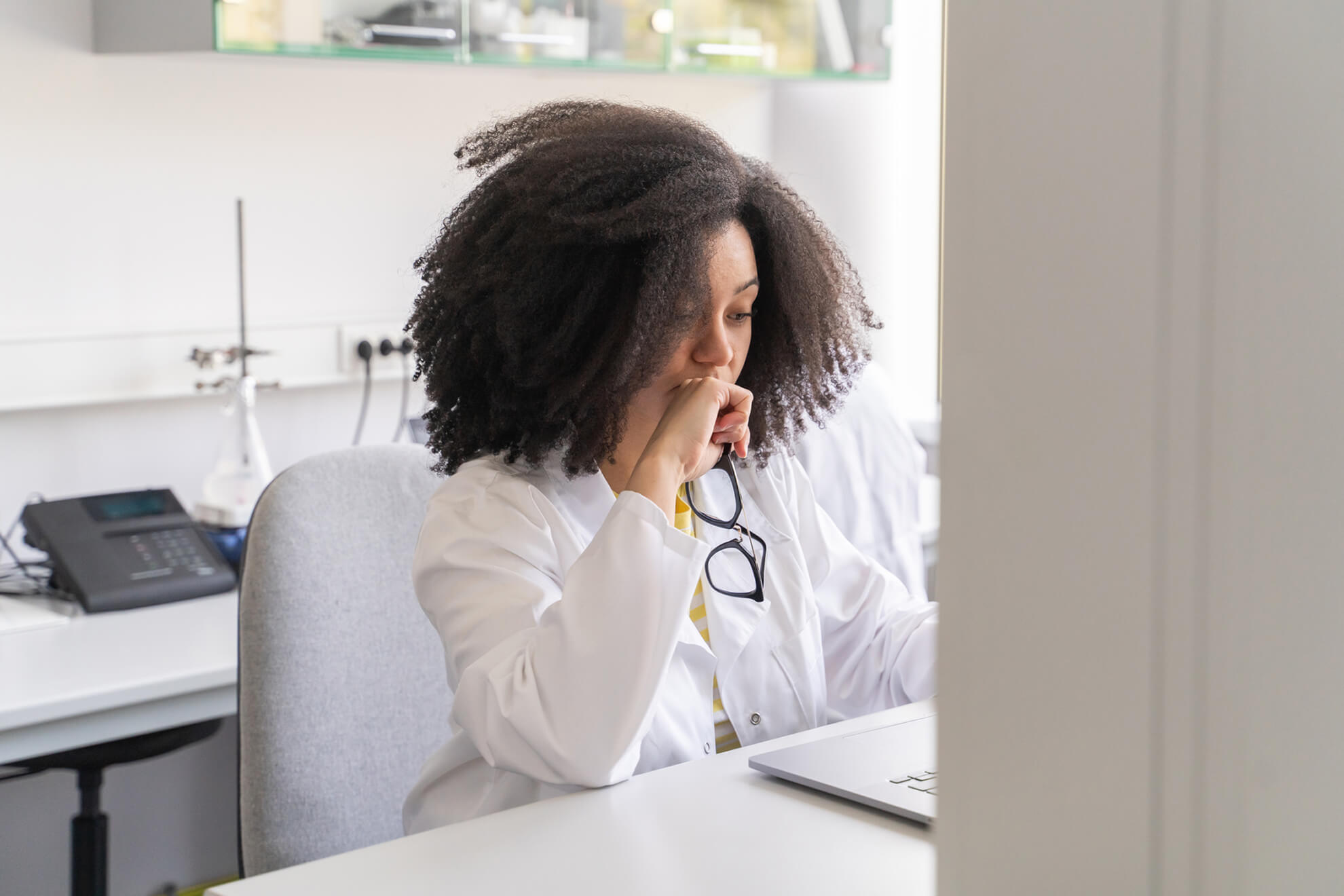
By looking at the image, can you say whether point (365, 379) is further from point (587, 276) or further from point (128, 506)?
point (587, 276)

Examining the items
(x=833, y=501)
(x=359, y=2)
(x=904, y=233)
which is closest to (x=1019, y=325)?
(x=833, y=501)

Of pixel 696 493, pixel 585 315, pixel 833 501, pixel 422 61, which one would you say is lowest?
pixel 833 501

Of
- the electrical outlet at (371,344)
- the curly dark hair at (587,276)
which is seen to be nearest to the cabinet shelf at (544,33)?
the electrical outlet at (371,344)

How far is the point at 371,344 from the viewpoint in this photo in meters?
2.40

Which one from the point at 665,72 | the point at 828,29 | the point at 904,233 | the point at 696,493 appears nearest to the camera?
the point at 696,493

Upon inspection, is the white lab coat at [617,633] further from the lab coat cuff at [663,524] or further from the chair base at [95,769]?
the chair base at [95,769]

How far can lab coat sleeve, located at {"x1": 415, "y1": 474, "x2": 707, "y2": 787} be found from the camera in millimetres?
974

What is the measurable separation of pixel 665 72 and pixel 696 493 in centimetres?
134

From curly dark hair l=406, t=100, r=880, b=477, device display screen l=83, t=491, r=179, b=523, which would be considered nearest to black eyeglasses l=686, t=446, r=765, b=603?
curly dark hair l=406, t=100, r=880, b=477

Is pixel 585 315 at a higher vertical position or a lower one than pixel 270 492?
higher

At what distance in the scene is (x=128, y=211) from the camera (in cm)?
214

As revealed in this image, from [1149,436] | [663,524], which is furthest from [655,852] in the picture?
[1149,436]

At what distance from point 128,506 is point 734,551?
106 centimetres

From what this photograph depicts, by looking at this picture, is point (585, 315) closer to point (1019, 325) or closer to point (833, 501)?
point (1019, 325)
